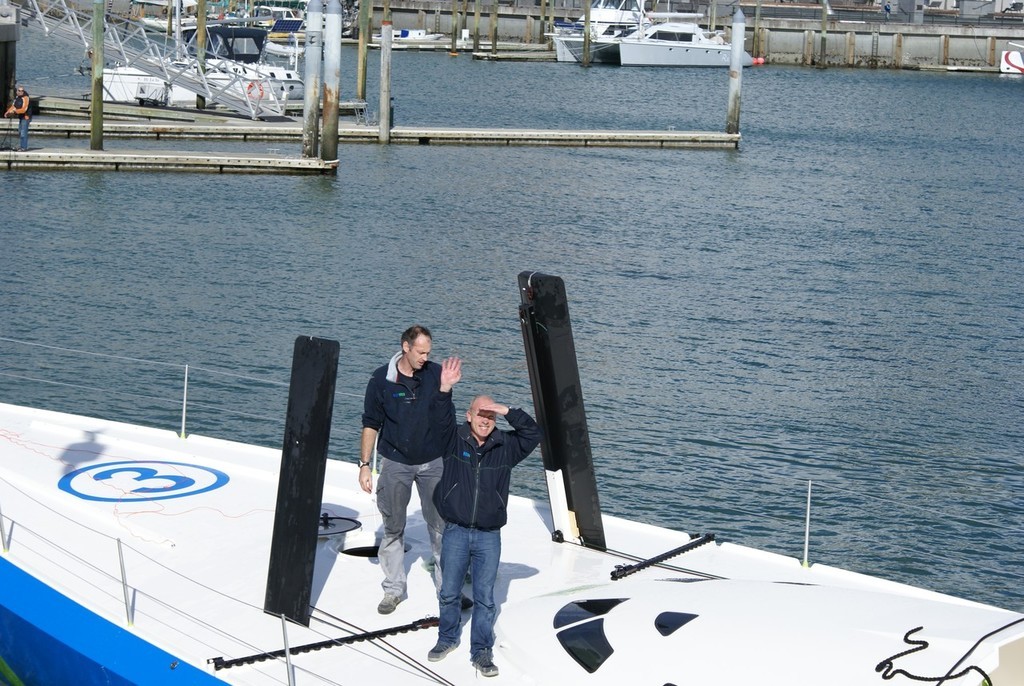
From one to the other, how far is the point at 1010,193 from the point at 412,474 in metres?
38.8

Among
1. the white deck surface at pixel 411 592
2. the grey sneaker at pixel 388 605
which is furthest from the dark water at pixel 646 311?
the grey sneaker at pixel 388 605

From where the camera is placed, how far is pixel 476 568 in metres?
7.60

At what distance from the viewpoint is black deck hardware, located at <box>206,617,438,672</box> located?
7.52 meters

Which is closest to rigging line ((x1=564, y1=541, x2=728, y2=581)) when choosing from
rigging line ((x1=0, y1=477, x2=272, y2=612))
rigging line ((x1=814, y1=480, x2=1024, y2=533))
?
rigging line ((x1=0, y1=477, x2=272, y2=612))

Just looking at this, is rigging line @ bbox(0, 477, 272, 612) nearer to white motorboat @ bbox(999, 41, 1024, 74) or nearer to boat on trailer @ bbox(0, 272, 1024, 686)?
boat on trailer @ bbox(0, 272, 1024, 686)

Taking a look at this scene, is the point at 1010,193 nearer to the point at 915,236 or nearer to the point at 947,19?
the point at 915,236

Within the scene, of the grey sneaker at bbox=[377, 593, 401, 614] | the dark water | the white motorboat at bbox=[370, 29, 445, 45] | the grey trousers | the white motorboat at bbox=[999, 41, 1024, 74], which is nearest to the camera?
the grey trousers

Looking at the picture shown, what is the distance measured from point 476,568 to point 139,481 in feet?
13.7

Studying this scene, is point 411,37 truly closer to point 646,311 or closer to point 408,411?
point 646,311

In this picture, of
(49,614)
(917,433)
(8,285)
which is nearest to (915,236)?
(917,433)

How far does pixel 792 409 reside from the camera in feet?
63.4

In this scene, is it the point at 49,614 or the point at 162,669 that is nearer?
the point at 162,669

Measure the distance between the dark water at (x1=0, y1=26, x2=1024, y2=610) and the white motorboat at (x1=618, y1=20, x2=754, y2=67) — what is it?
42294 mm

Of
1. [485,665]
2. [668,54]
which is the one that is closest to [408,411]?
[485,665]
